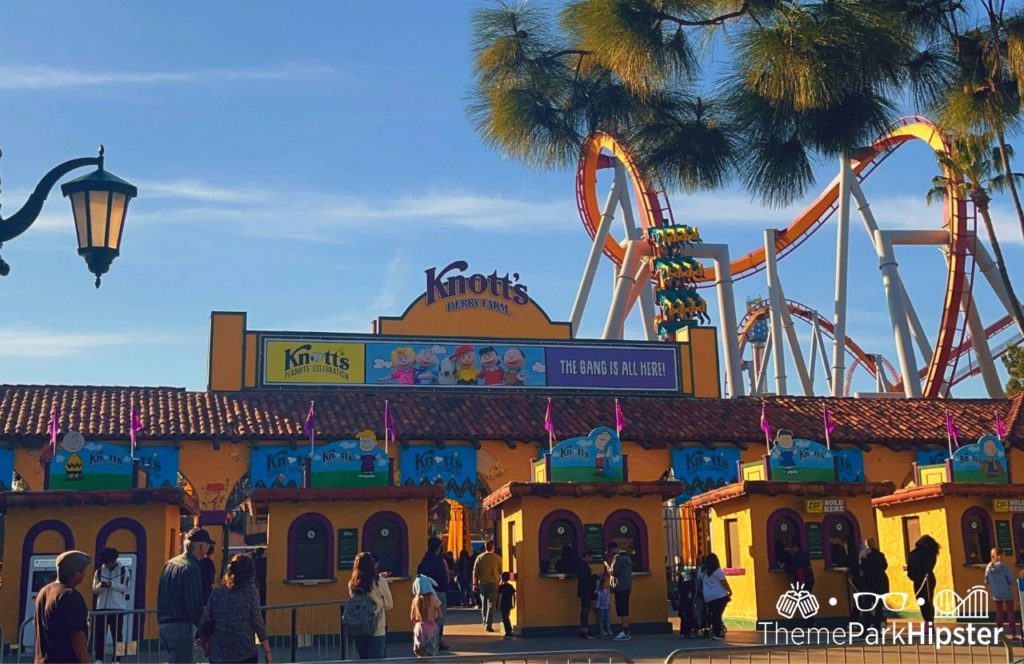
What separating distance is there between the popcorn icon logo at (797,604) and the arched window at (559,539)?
10.8ft

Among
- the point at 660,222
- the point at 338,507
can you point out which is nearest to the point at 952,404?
the point at 660,222

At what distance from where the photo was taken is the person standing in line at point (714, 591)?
16094 millimetres

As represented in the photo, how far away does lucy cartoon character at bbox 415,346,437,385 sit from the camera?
28391mm

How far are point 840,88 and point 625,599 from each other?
1004cm

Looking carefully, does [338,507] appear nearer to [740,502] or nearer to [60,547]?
[60,547]

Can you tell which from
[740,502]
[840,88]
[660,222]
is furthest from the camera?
[660,222]

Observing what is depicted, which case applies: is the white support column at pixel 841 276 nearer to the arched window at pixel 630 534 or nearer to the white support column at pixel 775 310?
the white support column at pixel 775 310

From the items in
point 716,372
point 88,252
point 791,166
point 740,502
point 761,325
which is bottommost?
point 740,502

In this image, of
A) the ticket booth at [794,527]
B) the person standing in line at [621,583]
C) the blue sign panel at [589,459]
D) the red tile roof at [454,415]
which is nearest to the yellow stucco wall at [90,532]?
the blue sign panel at [589,459]

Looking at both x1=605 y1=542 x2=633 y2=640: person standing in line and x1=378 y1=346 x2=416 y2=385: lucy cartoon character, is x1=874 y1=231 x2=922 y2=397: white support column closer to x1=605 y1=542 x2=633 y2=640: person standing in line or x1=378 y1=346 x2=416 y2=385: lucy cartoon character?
x1=378 y1=346 x2=416 y2=385: lucy cartoon character

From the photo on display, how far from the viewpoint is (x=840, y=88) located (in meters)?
8.72

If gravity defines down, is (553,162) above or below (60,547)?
above

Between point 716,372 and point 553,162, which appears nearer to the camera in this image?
point 553,162

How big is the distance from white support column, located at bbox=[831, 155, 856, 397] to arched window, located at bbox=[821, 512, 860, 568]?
16220mm
